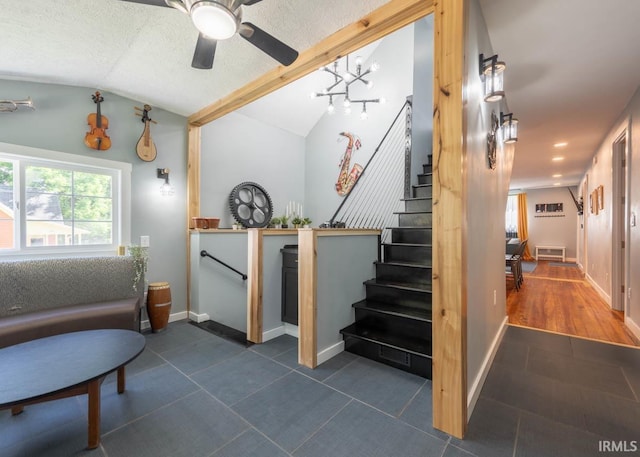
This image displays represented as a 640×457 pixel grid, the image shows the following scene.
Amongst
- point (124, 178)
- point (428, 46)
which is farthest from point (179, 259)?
point (428, 46)

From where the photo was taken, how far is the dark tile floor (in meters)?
1.44

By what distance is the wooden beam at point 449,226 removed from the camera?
1.48 meters

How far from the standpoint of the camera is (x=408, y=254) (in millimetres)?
3100

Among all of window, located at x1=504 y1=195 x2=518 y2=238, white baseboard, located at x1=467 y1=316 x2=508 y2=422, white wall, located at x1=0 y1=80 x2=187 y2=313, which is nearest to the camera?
white baseboard, located at x1=467 y1=316 x2=508 y2=422

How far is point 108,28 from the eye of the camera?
198 cm

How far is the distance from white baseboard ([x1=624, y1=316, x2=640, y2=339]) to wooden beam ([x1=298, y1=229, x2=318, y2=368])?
3.42 metres

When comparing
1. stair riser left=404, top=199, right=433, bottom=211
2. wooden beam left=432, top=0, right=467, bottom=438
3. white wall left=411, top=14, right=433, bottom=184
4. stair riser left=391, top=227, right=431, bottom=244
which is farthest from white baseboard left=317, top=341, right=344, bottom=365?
white wall left=411, top=14, right=433, bottom=184

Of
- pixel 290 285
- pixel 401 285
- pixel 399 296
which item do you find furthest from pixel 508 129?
pixel 290 285

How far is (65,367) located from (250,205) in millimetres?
3155

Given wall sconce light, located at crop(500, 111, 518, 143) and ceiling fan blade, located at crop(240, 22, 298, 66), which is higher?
ceiling fan blade, located at crop(240, 22, 298, 66)

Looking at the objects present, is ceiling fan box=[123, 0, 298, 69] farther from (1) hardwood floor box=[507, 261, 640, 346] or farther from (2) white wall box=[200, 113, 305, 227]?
(1) hardwood floor box=[507, 261, 640, 346]

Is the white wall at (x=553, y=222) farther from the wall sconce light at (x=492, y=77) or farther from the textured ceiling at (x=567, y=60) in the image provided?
the wall sconce light at (x=492, y=77)

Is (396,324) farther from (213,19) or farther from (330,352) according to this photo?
(213,19)

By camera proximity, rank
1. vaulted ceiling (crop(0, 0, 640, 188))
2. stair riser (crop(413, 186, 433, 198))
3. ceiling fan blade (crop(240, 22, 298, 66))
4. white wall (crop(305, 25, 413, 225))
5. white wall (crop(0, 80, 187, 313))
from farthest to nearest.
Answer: white wall (crop(305, 25, 413, 225)), stair riser (crop(413, 186, 433, 198)), white wall (crop(0, 80, 187, 313)), vaulted ceiling (crop(0, 0, 640, 188)), ceiling fan blade (crop(240, 22, 298, 66))
